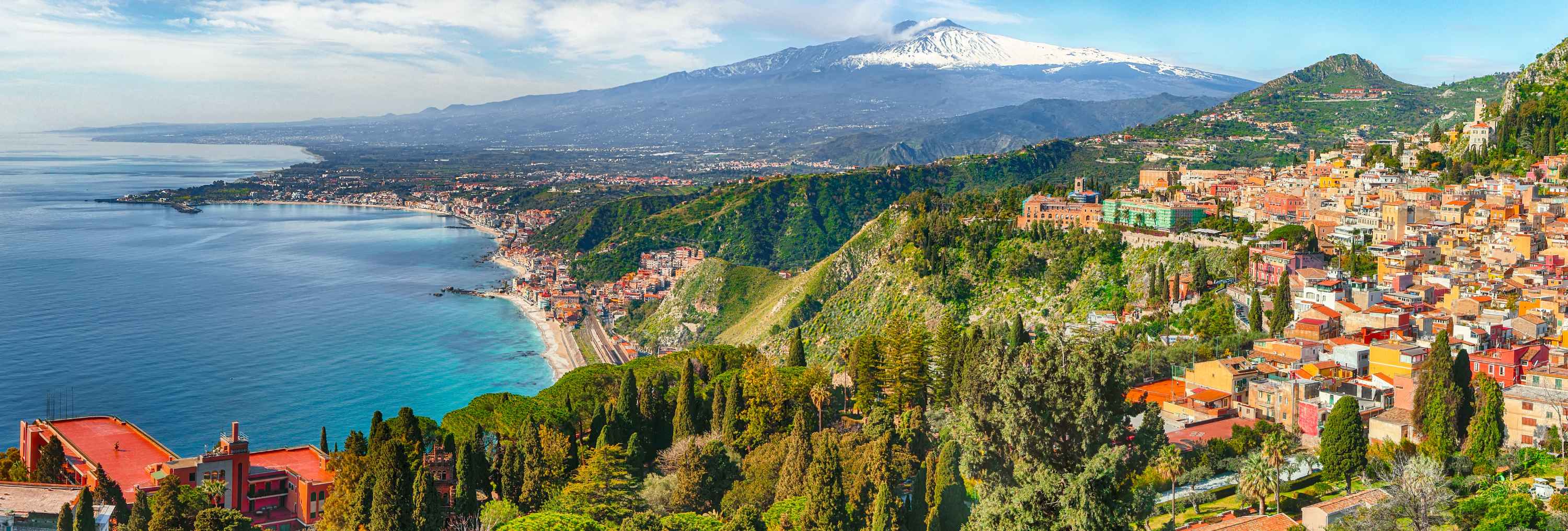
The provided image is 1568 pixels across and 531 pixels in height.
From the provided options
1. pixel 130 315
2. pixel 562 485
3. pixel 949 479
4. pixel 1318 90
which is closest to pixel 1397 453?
pixel 949 479

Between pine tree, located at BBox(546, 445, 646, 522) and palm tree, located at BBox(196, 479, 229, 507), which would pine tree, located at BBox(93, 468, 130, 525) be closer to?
palm tree, located at BBox(196, 479, 229, 507)

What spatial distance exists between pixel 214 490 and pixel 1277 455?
16848 millimetres

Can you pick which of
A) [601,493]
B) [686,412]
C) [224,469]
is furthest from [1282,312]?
[224,469]

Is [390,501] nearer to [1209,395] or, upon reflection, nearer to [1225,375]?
[1209,395]

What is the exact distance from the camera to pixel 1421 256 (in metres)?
34.2

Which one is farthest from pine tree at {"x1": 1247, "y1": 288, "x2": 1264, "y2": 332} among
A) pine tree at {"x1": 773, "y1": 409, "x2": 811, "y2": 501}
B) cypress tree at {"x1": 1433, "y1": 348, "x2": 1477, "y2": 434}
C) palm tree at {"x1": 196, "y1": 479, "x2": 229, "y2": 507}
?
palm tree at {"x1": 196, "y1": 479, "x2": 229, "y2": 507}

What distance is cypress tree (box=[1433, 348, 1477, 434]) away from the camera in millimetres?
19312

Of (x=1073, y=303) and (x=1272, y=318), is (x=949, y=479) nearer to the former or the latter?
(x=1272, y=318)

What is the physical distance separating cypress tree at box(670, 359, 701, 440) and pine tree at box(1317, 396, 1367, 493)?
11.7 meters

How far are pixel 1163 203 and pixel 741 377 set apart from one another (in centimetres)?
2294

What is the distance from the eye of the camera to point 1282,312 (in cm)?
2909

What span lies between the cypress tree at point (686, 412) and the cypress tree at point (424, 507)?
6.98m

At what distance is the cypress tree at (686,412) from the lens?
24.4m

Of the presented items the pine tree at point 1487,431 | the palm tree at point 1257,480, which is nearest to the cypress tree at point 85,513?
the palm tree at point 1257,480
